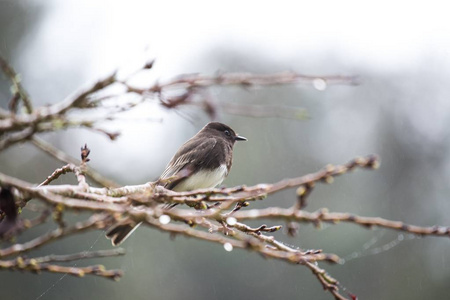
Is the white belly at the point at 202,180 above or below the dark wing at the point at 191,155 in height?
below

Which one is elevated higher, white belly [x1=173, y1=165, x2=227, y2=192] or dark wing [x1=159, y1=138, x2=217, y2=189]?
dark wing [x1=159, y1=138, x2=217, y2=189]

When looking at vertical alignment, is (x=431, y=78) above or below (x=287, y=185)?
below

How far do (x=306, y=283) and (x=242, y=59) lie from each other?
1120 centimetres

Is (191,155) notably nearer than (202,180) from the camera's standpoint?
No

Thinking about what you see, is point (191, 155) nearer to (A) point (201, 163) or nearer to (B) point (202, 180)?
(A) point (201, 163)

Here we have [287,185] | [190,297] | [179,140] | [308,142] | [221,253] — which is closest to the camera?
[287,185]

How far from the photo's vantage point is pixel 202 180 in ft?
16.8

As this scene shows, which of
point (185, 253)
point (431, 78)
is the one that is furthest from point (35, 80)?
point (431, 78)

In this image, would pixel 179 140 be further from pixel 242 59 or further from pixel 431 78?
pixel 431 78

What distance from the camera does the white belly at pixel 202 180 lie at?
5105 mm

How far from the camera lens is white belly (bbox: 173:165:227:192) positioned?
511 cm

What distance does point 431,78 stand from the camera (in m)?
25.4

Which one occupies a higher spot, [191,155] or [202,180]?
[191,155]

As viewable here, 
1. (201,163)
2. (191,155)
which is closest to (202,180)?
(201,163)
